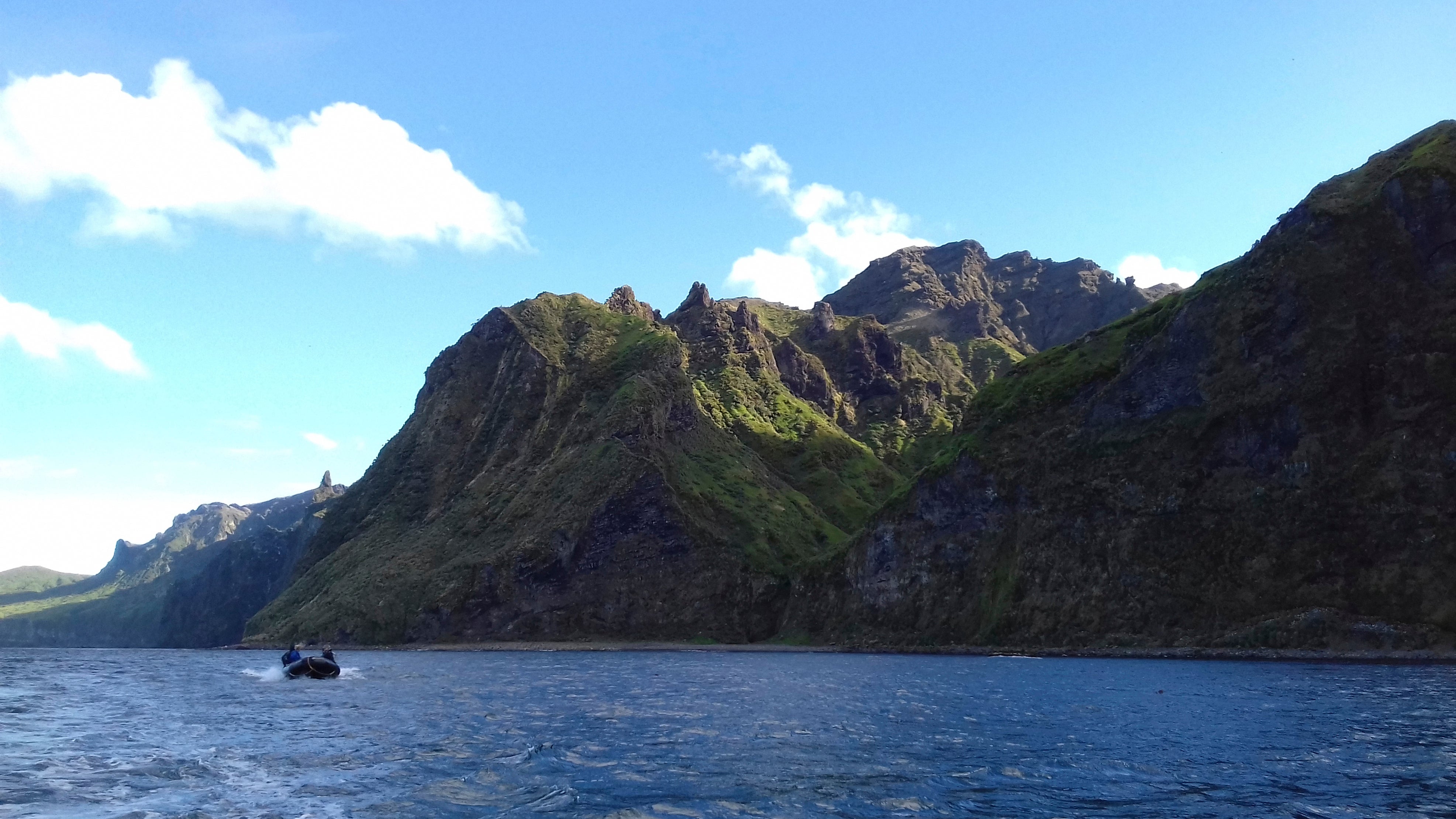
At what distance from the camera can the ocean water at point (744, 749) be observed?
32219mm

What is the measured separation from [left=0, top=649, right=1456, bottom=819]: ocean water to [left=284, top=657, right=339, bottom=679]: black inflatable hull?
14998mm

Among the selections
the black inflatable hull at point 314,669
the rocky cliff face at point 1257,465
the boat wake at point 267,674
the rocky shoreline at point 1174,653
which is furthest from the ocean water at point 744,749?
the rocky cliff face at point 1257,465

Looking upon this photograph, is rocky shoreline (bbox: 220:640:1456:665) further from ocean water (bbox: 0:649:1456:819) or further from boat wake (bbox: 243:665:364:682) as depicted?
boat wake (bbox: 243:665:364:682)

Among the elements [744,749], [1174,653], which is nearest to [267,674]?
[744,749]

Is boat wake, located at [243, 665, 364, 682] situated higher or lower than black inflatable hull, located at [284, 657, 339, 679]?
lower

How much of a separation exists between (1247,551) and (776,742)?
4558 inches

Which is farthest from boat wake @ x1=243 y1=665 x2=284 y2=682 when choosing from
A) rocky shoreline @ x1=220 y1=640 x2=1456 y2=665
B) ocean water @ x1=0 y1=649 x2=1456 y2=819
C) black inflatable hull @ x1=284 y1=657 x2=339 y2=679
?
rocky shoreline @ x1=220 y1=640 x2=1456 y2=665

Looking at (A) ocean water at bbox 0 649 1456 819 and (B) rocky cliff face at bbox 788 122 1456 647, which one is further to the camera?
(B) rocky cliff face at bbox 788 122 1456 647

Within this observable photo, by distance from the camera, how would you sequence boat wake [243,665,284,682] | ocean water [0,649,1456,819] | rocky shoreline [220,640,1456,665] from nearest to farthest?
ocean water [0,649,1456,819], boat wake [243,665,284,682], rocky shoreline [220,640,1456,665]

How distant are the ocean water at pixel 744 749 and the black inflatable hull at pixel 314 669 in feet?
49.2

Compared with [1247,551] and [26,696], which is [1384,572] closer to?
[1247,551]

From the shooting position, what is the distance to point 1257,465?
470 feet

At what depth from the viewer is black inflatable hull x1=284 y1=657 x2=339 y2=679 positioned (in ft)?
345

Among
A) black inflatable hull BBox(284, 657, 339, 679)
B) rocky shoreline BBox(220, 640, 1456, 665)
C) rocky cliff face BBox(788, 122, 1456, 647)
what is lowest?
black inflatable hull BBox(284, 657, 339, 679)
